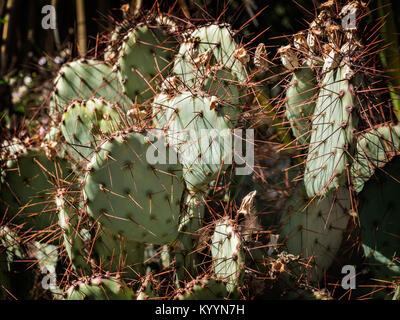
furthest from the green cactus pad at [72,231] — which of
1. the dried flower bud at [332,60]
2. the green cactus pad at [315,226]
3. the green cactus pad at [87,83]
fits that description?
the dried flower bud at [332,60]

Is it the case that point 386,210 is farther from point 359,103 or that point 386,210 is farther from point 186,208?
point 186,208

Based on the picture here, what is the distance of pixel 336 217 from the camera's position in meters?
1.74

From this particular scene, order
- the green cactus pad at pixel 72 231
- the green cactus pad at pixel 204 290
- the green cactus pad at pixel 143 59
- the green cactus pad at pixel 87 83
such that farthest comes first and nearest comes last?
the green cactus pad at pixel 87 83 < the green cactus pad at pixel 143 59 < the green cactus pad at pixel 72 231 < the green cactus pad at pixel 204 290

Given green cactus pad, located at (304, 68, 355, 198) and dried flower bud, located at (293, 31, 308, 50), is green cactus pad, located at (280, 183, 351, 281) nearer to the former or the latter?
green cactus pad, located at (304, 68, 355, 198)

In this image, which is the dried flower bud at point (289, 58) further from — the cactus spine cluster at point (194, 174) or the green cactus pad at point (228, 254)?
the green cactus pad at point (228, 254)

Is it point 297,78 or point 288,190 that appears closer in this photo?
point 297,78

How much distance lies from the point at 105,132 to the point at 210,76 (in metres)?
0.43

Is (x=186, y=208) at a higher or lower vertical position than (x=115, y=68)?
lower

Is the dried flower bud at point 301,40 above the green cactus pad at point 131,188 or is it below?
above

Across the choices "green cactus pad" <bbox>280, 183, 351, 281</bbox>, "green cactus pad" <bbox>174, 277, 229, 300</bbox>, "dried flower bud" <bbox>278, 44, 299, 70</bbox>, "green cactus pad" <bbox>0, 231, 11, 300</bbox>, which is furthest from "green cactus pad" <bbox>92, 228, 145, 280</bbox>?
"dried flower bud" <bbox>278, 44, 299, 70</bbox>

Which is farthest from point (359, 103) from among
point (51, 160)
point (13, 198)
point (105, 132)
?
point (13, 198)

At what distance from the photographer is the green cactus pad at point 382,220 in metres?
1.63

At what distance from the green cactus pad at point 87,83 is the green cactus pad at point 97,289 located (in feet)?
2.76
